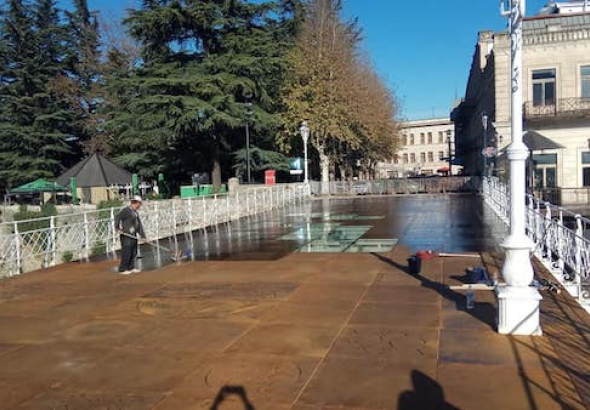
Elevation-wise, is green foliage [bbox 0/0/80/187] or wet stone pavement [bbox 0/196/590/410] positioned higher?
green foliage [bbox 0/0/80/187]

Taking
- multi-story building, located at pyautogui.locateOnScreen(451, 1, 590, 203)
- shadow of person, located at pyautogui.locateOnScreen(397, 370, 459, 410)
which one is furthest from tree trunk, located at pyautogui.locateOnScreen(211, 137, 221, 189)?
shadow of person, located at pyautogui.locateOnScreen(397, 370, 459, 410)

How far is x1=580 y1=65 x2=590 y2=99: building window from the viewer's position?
3756 centimetres

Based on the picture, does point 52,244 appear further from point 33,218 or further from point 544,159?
point 544,159

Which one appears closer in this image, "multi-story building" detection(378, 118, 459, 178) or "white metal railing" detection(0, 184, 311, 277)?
"white metal railing" detection(0, 184, 311, 277)

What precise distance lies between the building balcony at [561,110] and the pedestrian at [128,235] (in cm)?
3256

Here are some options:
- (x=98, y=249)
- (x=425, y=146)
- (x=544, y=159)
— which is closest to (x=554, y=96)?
(x=544, y=159)

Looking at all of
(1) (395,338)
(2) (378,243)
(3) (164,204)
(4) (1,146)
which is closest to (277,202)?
(3) (164,204)

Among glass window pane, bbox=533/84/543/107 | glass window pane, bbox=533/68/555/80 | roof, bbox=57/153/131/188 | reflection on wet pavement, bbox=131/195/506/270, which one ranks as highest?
glass window pane, bbox=533/68/555/80

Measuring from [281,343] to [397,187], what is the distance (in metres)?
42.0

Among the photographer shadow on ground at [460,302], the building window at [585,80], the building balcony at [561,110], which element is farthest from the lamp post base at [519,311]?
the building window at [585,80]

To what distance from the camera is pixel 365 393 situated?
476 cm

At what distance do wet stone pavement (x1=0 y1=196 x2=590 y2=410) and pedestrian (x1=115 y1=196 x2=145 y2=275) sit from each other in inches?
20.5

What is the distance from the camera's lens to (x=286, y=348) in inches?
238

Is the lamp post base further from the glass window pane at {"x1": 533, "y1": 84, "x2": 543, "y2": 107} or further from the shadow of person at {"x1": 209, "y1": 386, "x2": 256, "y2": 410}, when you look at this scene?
the glass window pane at {"x1": 533, "y1": 84, "x2": 543, "y2": 107}
